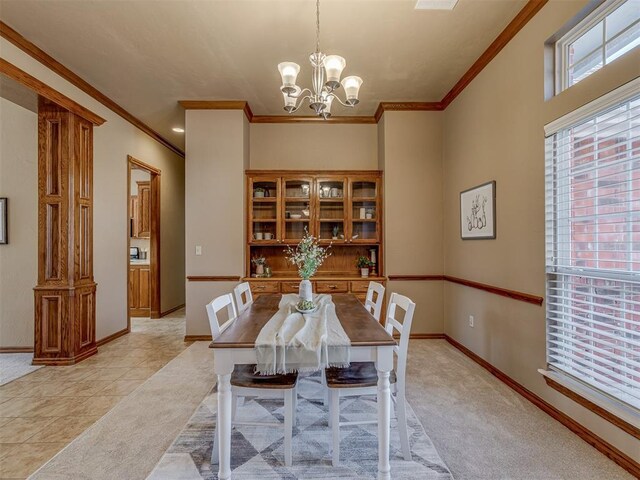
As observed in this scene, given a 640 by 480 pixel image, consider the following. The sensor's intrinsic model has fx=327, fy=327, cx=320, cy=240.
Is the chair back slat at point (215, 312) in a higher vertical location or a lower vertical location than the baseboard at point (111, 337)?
higher

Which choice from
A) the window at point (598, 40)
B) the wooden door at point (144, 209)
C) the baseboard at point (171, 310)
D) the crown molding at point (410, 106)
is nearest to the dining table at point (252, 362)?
the window at point (598, 40)

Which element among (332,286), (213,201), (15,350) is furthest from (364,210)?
(15,350)

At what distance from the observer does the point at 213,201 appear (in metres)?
4.27

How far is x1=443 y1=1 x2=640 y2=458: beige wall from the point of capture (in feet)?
7.09

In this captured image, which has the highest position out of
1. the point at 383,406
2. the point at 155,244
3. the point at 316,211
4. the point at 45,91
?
the point at 45,91

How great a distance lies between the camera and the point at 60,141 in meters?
3.48

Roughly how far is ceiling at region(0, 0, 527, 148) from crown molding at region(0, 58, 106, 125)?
309 mm

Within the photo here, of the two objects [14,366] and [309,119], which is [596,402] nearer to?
[309,119]

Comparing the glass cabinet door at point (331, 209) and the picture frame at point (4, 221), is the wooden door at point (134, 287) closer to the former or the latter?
the picture frame at point (4, 221)

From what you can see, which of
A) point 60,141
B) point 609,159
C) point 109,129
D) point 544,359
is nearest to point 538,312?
point 544,359

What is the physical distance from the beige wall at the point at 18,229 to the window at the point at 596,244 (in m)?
5.23

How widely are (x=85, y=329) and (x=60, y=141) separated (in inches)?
81.0

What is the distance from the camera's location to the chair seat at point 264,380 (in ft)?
5.94

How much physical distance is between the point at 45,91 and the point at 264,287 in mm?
3026
